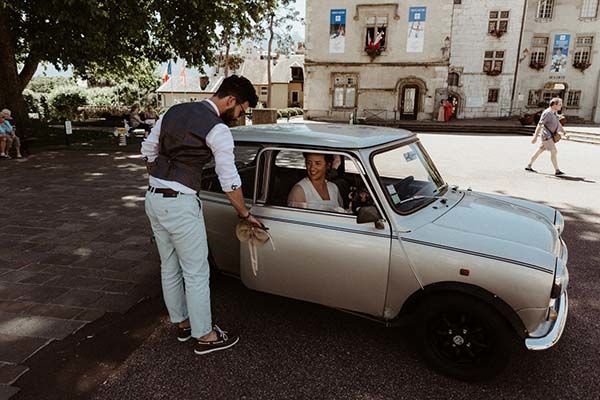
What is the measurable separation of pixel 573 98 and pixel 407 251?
138ft

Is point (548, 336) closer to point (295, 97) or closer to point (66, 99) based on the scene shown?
point (66, 99)

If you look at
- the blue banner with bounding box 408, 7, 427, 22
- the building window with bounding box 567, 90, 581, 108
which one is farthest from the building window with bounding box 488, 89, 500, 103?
the blue banner with bounding box 408, 7, 427, 22

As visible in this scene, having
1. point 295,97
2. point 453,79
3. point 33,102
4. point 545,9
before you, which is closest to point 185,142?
point 453,79

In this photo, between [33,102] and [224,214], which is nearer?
[224,214]

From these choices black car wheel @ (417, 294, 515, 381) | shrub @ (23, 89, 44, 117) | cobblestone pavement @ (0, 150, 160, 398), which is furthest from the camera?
shrub @ (23, 89, 44, 117)

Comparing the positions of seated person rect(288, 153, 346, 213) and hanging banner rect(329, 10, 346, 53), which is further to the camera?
hanging banner rect(329, 10, 346, 53)

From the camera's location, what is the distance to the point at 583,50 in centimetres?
3566

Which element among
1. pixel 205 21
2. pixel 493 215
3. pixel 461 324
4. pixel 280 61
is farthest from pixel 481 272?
pixel 280 61

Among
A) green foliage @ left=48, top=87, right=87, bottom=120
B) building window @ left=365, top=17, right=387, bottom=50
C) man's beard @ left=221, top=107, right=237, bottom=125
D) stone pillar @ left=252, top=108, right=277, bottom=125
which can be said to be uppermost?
building window @ left=365, top=17, right=387, bottom=50

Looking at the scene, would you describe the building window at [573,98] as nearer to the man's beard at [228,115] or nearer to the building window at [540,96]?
the building window at [540,96]

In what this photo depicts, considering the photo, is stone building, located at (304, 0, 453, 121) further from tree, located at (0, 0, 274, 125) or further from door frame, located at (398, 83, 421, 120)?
tree, located at (0, 0, 274, 125)

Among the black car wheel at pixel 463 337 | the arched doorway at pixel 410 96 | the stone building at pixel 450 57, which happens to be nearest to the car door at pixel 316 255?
the black car wheel at pixel 463 337

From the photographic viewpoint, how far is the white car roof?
3.32 metres

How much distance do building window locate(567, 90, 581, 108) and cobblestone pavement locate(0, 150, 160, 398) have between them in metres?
39.7
